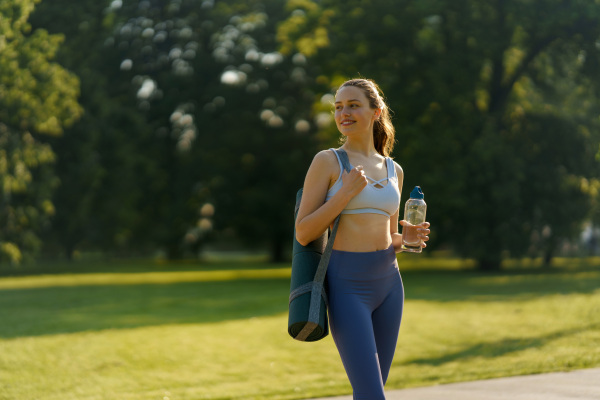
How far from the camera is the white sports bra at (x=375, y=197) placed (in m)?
3.81

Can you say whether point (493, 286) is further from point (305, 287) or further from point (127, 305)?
point (305, 287)

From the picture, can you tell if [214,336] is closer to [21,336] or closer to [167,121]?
[21,336]

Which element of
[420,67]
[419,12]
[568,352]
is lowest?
[568,352]

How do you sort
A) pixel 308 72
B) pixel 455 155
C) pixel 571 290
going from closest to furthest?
pixel 571 290, pixel 455 155, pixel 308 72

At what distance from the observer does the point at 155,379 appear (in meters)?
10.3

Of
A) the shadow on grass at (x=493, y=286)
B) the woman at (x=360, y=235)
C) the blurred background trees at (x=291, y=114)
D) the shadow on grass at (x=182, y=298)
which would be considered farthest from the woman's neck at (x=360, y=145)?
the blurred background trees at (x=291, y=114)

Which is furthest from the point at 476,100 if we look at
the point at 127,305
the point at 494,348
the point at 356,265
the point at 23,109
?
the point at 356,265

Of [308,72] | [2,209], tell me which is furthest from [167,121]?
[2,209]

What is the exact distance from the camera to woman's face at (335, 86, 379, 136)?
394cm

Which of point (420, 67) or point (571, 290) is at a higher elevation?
point (420, 67)

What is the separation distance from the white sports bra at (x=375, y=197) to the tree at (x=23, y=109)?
89.9 feet

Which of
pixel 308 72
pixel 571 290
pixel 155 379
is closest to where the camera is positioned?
pixel 155 379

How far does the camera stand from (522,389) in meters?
7.20

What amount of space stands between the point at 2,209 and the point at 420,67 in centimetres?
1882
